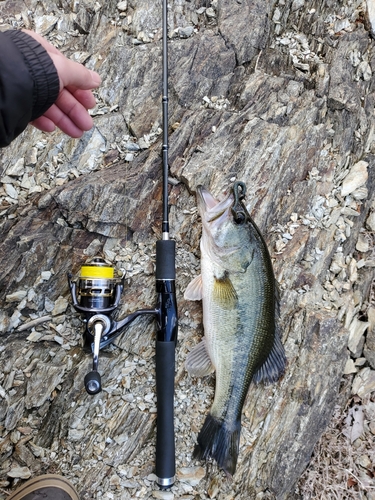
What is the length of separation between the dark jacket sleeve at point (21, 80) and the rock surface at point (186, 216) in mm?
1339

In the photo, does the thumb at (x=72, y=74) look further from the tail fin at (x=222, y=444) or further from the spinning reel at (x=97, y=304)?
the tail fin at (x=222, y=444)

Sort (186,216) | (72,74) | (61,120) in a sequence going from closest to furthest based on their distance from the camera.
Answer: (72,74), (61,120), (186,216)

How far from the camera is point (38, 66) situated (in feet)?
6.79

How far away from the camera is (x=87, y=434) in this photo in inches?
125

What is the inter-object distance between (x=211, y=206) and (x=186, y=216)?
0.37m

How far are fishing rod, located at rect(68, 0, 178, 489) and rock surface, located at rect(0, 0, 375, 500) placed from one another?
188 millimetres

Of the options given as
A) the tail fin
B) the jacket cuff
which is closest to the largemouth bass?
the tail fin

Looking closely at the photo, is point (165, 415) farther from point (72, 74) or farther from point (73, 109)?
point (72, 74)

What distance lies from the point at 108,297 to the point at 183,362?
2.80 feet

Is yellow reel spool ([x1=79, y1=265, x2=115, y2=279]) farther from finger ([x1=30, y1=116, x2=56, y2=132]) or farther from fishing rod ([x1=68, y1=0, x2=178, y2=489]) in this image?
finger ([x1=30, y1=116, x2=56, y2=132])

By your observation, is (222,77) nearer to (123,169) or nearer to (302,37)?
(302,37)

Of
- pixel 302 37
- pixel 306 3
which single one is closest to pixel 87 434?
pixel 302 37

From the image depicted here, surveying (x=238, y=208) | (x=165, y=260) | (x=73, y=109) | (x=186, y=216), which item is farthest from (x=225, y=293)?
(x=73, y=109)

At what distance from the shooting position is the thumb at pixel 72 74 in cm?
224
